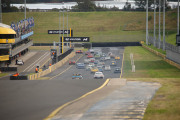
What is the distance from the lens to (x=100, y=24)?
6580 inches

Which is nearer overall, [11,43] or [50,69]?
[50,69]

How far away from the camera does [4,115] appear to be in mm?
15414

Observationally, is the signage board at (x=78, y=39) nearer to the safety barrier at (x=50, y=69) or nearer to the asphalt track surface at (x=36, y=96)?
the safety barrier at (x=50, y=69)

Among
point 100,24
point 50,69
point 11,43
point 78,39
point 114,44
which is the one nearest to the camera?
point 50,69

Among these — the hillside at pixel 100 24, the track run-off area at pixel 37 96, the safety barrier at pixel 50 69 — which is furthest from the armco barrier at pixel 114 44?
the track run-off area at pixel 37 96

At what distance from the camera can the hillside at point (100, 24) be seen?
144m

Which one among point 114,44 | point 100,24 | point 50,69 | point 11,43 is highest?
point 100,24

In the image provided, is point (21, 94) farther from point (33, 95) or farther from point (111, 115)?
point (111, 115)

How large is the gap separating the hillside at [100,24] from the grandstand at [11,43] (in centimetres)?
3238

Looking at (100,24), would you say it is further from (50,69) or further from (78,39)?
(50,69)

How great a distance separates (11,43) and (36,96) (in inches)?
2377

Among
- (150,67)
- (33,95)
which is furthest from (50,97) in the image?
(150,67)

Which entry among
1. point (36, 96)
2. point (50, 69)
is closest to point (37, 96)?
point (36, 96)

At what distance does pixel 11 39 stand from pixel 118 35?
83259mm
